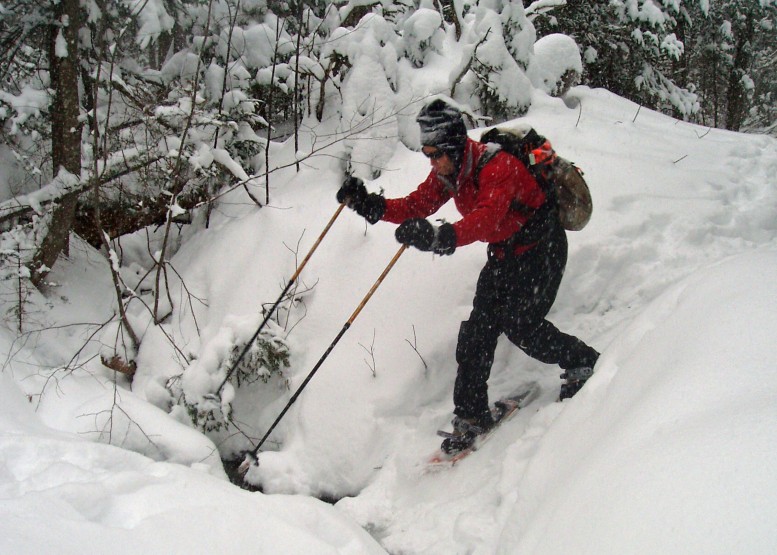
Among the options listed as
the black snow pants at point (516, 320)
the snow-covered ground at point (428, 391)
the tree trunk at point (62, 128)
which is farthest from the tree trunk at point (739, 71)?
the tree trunk at point (62, 128)

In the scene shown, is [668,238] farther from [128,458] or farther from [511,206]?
[128,458]

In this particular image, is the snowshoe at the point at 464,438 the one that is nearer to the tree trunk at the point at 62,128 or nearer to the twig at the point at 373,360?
the twig at the point at 373,360

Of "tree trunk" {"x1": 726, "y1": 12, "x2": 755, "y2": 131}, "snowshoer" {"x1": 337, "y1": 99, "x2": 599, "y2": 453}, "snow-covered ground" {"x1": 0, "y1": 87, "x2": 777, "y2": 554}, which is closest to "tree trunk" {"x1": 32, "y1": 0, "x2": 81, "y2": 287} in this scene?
"snow-covered ground" {"x1": 0, "y1": 87, "x2": 777, "y2": 554}

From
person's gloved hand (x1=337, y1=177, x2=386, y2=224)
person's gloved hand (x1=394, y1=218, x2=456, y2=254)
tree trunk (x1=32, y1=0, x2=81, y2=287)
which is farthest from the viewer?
tree trunk (x1=32, y1=0, x2=81, y2=287)

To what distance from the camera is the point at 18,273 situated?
5238 millimetres

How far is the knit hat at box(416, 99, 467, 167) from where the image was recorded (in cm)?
314

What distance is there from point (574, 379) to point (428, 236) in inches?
58.3

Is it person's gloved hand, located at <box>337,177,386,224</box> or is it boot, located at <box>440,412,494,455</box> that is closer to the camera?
boot, located at <box>440,412,494,455</box>

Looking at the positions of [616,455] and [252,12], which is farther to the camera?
[252,12]

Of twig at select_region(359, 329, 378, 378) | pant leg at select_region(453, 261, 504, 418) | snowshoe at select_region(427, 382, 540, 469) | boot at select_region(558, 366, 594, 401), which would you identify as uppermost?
pant leg at select_region(453, 261, 504, 418)

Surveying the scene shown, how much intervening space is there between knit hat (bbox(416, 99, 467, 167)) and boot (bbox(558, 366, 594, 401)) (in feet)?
5.45

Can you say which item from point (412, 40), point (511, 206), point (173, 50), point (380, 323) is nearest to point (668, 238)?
point (511, 206)

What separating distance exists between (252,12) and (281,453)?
6048mm

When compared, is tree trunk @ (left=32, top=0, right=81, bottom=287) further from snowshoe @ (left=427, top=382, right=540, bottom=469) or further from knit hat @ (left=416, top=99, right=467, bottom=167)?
snowshoe @ (left=427, top=382, right=540, bottom=469)
